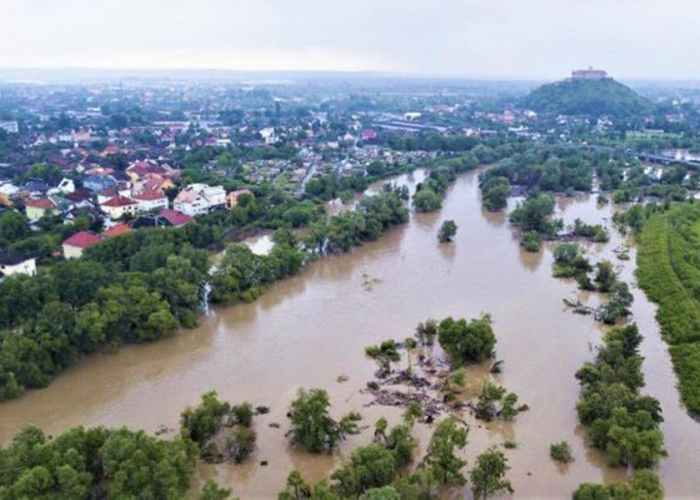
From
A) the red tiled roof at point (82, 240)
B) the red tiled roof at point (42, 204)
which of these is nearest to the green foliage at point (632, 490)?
Answer: the red tiled roof at point (82, 240)

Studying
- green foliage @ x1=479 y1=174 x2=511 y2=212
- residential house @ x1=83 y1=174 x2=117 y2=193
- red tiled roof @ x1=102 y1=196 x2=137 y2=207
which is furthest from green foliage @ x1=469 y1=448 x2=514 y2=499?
residential house @ x1=83 y1=174 x2=117 y2=193

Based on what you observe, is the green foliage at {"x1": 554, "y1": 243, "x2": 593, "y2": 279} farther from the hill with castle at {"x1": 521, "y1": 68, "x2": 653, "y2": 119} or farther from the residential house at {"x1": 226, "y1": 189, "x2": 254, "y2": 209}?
the hill with castle at {"x1": 521, "y1": 68, "x2": 653, "y2": 119}

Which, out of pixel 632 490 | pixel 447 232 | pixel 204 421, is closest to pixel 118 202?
pixel 447 232

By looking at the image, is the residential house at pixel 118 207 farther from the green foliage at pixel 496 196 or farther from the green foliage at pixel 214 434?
the green foliage at pixel 214 434

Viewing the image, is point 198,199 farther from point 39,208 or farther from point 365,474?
point 365,474

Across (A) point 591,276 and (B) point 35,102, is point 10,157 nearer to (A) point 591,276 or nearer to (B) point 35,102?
(A) point 591,276

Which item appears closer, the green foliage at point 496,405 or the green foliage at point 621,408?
the green foliage at point 621,408
